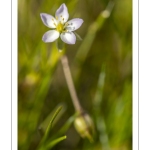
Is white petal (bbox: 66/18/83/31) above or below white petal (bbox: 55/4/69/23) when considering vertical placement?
below

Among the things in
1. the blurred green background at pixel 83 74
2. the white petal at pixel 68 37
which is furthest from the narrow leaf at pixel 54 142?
the white petal at pixel 68 37

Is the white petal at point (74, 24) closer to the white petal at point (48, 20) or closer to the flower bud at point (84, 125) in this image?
the white petal at point (48, 20)

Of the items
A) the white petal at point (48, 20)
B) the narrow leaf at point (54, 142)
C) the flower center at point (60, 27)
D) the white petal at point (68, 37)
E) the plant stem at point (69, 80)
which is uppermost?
the white petal at point (48, 20)

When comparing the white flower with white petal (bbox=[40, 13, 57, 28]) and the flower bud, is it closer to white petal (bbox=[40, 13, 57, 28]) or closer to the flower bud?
white petal (bbox=[40, 13, 57, 28])

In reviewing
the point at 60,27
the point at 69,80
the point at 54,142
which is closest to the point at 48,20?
the point at 60,27

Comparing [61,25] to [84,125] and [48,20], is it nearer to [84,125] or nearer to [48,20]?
[48,20]

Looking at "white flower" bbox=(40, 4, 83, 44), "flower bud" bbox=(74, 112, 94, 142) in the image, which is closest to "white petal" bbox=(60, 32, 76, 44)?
"white flower" bbox=(40, 4, 83, 44)
